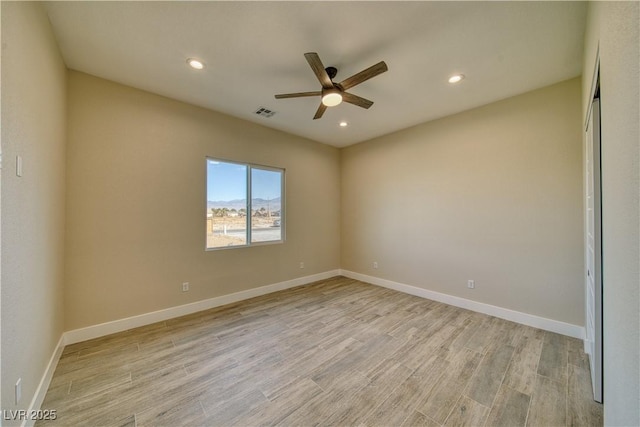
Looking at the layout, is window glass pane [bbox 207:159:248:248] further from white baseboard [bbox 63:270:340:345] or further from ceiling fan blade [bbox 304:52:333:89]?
ceiling fan blade [bbox 304:52:333:89]

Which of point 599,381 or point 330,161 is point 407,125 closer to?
point 330,161

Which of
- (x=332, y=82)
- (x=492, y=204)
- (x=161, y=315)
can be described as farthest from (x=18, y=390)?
(x=492, y=204)

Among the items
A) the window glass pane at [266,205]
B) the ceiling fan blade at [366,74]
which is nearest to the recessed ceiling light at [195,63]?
the ceiling fan blade at [366,74]

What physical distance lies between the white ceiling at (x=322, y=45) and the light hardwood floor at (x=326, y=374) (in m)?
2.98

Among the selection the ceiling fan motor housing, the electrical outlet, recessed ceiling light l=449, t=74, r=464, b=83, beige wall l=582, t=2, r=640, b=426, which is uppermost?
recessed ceiling light l=449, t=74, r=464, b=83

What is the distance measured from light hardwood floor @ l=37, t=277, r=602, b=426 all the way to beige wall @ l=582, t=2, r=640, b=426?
3.24 feet

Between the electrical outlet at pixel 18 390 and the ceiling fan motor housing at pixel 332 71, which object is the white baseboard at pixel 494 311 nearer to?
the ceiling fan motor housing at pixel 332 71

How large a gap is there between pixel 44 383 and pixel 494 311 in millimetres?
4776

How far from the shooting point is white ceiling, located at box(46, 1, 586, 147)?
5.94ft

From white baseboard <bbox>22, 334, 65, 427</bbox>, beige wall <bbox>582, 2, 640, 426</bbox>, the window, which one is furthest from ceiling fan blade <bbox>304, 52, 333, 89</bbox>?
white baseboard <bbox>22, 334, 65, 427</bbox>

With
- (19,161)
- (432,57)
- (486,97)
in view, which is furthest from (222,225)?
(486,97)

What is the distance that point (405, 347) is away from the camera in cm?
247

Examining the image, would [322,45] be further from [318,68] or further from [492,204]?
[492,204]

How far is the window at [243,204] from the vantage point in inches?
143
